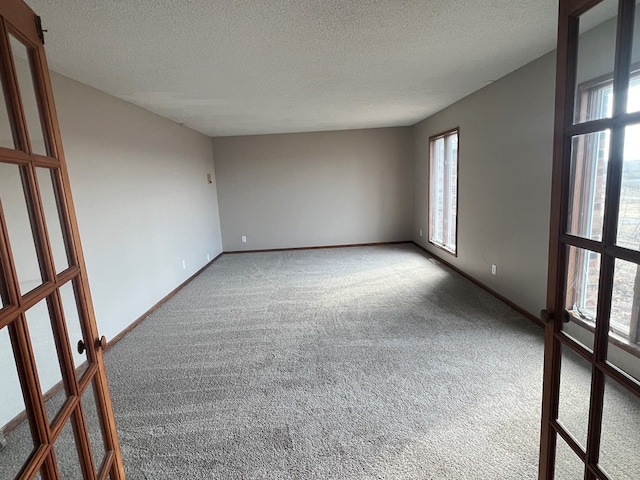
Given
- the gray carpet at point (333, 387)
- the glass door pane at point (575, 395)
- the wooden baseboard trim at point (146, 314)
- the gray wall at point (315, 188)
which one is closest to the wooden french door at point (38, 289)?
the gray carpet at point (333, 387)

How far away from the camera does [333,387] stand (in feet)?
7.26

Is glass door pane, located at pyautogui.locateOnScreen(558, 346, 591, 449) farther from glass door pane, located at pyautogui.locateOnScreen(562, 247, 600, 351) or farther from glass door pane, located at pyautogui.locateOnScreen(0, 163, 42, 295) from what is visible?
glass door pane, located at pyautogui.locateOnScreen(0, 163, 42, 295)

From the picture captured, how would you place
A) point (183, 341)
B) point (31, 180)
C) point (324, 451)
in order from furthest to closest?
point (183, 341), point (324, 451), point (31, 180)

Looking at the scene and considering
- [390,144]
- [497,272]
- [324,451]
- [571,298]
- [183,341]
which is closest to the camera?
[571,298]

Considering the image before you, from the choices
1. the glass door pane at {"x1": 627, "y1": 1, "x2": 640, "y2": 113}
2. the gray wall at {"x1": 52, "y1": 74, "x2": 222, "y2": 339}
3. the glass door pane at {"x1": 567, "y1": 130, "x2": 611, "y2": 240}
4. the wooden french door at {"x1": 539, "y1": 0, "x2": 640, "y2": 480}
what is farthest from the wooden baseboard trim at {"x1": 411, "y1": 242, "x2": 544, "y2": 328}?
the gray wall at {"x1": 52, "y1": 74, "x2": 222, "y2": 339}

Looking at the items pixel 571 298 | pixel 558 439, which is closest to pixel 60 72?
pixel 571 298

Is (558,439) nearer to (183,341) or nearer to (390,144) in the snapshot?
(183,341)

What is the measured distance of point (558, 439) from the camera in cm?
124

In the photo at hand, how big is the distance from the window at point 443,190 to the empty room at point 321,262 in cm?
5

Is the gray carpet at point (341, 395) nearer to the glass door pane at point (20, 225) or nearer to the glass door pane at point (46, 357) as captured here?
the glass door pane at point (46, 357)

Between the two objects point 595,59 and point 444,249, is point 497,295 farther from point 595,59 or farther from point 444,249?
point 595,59

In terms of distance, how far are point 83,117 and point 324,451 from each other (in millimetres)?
3151

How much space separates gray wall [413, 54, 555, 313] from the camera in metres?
2.81

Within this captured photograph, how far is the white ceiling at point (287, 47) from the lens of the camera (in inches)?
70.9
